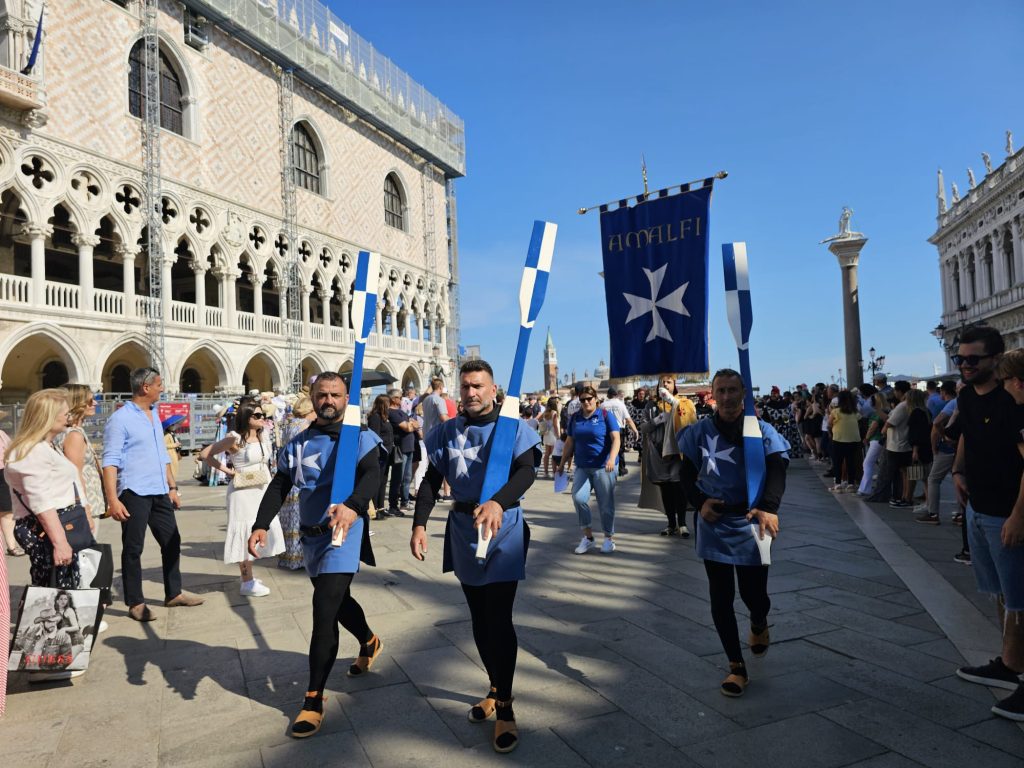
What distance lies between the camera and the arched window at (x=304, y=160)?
28066 millimetres

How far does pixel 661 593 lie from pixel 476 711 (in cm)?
247

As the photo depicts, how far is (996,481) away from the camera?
129 inches

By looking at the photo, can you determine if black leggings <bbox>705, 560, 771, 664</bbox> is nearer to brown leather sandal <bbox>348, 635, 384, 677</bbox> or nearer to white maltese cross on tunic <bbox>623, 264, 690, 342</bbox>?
brown leather sandal <bbox>348, 635, 384, 677</bbox>

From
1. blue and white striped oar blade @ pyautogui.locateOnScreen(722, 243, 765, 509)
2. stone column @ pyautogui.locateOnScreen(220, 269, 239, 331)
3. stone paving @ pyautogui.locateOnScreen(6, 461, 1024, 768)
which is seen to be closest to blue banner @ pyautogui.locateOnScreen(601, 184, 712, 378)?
stone paving @ pyautogui.locateOnScreen(6, 461, 1024, 768)

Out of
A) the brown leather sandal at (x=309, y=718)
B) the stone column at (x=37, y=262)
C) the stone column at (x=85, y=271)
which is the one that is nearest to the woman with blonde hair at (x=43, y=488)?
the brown leather sandal at (x=309, y=718)

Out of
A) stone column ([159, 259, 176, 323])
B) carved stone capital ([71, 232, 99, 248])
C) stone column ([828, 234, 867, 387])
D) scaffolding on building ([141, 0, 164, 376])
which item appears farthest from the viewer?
stone column ([828, 234, 867, 387])

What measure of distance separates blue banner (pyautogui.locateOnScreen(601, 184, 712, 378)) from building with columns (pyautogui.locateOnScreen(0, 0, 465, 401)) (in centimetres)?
1056

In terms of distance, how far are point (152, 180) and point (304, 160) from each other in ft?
29.3

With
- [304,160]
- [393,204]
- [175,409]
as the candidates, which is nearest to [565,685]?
[175,409]

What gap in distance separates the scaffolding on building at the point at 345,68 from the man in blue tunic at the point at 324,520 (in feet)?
82.8

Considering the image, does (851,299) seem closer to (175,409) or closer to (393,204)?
(393,204)

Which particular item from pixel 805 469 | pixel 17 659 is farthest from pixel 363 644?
pixel 805 469

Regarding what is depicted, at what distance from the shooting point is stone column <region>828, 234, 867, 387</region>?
2517 cm

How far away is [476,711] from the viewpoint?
3115mm
